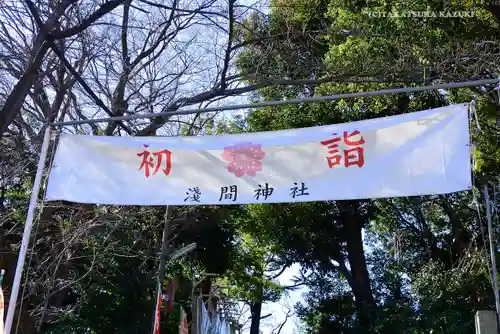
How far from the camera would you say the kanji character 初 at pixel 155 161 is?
15.3ft

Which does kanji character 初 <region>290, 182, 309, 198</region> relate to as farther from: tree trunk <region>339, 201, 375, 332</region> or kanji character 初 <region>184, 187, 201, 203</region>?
tree trunk <region>339, 201, 375, 332</region>

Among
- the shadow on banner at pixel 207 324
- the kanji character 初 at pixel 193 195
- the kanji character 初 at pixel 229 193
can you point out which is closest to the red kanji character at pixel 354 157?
the kanji character 初 at pixel 229 193

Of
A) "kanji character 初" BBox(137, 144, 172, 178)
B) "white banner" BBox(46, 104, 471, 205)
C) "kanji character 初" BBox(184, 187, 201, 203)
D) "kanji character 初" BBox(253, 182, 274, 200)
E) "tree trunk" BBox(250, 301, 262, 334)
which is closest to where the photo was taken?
"white banner" BBox(46, 104, 471, 205)

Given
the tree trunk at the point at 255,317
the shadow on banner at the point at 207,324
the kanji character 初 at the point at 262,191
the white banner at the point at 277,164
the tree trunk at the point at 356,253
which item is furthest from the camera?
the tree trunk at the point at 255,317

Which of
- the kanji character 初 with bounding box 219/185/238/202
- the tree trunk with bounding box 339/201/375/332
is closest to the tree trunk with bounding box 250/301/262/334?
the tree trunk with bounding box 339/201/375/332

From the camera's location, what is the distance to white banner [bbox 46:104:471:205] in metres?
4.05

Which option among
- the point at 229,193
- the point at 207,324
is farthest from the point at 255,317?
the point at 229,193

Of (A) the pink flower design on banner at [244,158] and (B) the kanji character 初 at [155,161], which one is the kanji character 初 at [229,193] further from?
(B) the kanji character 初 at [155,161]

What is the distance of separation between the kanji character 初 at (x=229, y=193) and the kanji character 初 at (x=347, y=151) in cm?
80

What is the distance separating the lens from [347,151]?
4270mm

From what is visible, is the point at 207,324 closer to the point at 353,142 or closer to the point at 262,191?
the point at 262,191

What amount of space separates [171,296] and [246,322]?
41.3 ft

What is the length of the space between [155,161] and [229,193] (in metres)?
0.75

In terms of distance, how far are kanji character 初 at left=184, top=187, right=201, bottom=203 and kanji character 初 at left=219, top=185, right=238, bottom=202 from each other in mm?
203
